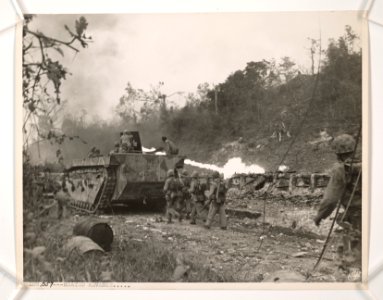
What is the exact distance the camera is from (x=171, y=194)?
2959 millimetres

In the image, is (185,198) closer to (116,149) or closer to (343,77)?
(116,149)

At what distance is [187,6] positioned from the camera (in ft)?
9.57

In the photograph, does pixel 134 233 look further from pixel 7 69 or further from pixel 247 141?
pixel 7 69

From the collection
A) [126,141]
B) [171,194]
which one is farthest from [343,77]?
[126,141]

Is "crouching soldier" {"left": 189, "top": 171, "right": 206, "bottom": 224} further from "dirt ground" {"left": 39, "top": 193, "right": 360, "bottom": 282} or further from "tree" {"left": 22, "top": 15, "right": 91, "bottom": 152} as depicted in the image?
"tree" {"left": 22, "top": 15, "right": 91, "bottom": 152}

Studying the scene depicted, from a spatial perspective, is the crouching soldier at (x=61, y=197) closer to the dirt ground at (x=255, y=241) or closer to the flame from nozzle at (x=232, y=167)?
the dirt ground at (x=255, y=241)

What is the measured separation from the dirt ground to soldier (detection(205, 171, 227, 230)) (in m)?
0.04

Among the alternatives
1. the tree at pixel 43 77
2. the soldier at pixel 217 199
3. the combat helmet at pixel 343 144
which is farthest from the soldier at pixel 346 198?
→ the tree at pixel 43 77

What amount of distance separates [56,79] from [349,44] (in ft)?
5.80

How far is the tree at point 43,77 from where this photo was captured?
116 inches

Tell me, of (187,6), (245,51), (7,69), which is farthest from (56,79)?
(245,51)

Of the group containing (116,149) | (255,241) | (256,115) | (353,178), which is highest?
(256,115)

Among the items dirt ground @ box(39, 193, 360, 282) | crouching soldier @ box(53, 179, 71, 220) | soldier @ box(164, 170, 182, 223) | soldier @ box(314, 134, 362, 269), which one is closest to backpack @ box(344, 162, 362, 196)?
soldier @ box(314, 134, 362, 269)

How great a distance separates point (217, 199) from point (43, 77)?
129 centimetres
